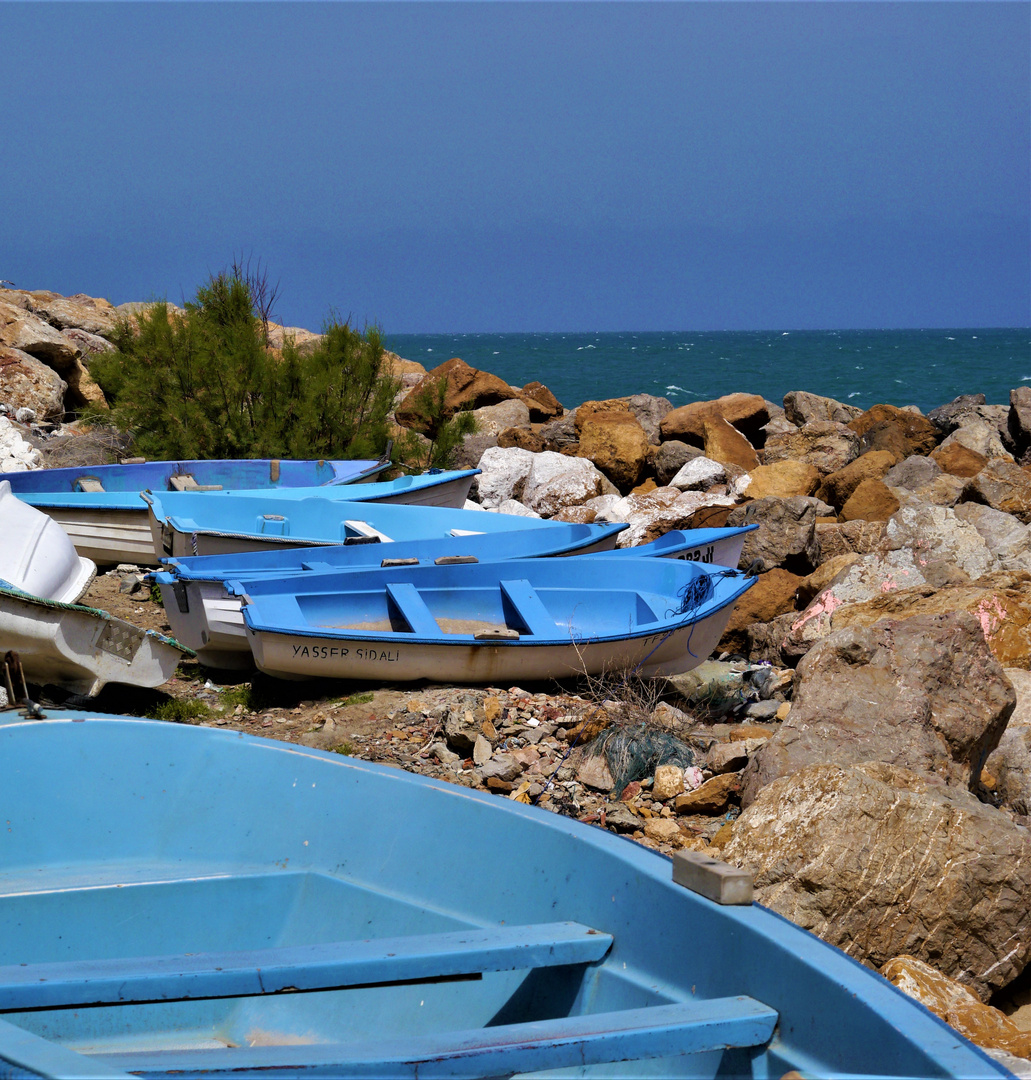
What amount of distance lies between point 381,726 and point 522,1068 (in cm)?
390

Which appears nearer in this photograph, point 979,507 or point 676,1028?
point 676,1028

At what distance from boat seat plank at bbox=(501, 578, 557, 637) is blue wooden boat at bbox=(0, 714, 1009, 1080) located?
128 inches

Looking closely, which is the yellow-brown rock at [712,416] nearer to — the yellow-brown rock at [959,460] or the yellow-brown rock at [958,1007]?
the yellow-brown rock at [959,460]

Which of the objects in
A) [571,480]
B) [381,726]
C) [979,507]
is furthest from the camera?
[571,480]

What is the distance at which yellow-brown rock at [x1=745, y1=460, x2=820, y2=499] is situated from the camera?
38.5ft

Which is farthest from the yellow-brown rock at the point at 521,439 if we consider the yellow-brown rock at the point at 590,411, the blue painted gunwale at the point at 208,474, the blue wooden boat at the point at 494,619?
the blue wooden boat at the point at 494,619

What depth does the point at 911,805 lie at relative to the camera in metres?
3.51

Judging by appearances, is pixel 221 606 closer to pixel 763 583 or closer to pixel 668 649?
pixel 668 649

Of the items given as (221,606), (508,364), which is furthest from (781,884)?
(508,364)

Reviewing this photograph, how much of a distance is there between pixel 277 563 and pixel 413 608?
1197 millimetres

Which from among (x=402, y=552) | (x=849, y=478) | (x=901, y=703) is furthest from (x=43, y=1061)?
(x=849, y=478)

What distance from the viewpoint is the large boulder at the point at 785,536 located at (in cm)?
916

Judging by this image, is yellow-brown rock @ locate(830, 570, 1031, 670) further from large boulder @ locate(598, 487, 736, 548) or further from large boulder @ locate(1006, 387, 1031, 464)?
large boulder @ locate(1006, 387, 1031, 464)

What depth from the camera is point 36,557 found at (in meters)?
6.18
